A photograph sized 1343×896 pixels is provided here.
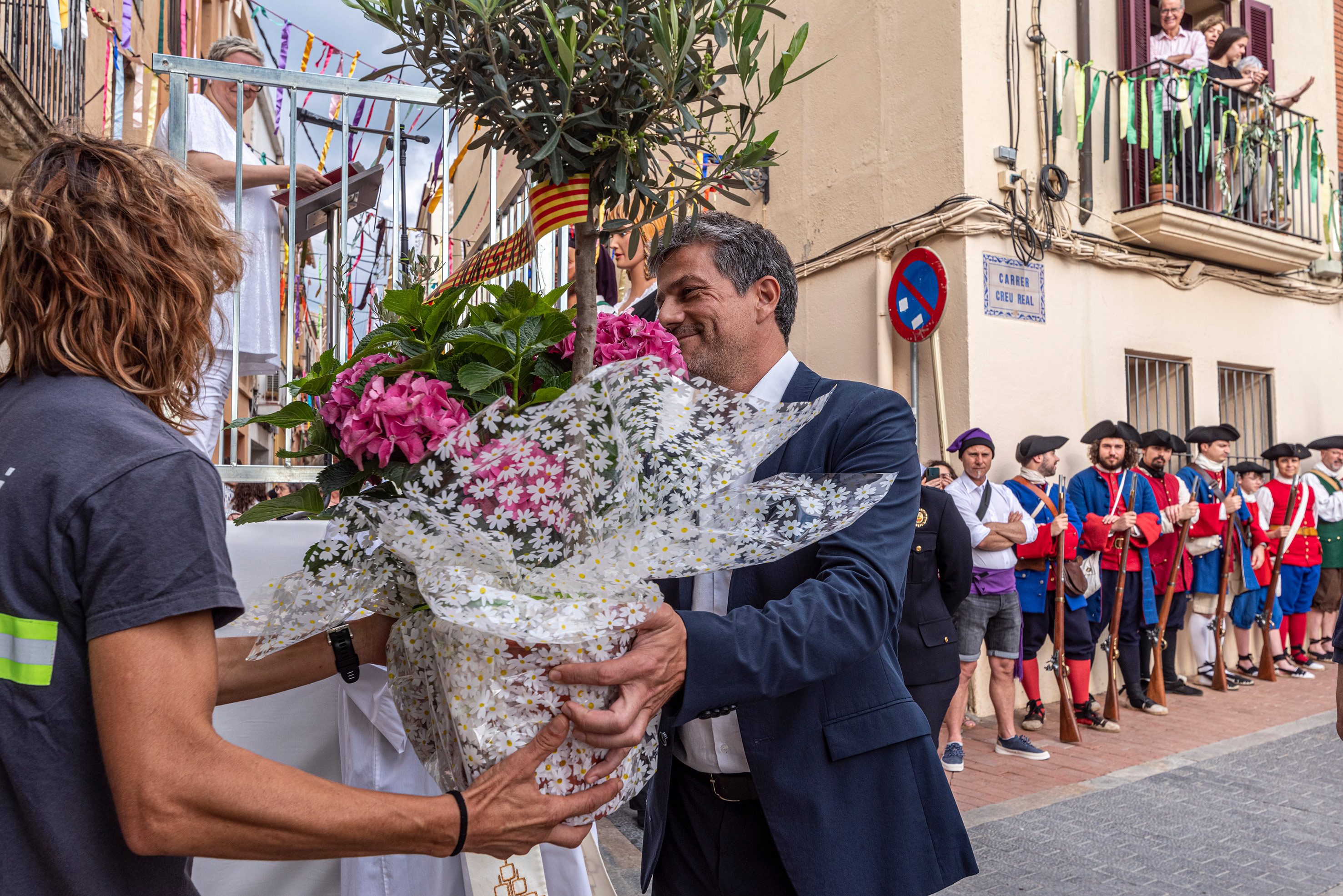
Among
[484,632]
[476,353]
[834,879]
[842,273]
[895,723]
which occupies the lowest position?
[834,879]

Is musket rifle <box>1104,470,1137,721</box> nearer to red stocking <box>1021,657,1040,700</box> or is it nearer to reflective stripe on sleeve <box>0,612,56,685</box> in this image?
red stocking <box>1021,657,1040,700</box>

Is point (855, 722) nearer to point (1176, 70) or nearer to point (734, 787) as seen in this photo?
point (734, 787)

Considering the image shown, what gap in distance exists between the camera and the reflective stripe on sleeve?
3.56 ft

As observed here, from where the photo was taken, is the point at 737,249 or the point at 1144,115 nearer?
the point at 737,249

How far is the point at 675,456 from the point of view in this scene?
4.16ft

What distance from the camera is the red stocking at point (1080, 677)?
7.23 metres

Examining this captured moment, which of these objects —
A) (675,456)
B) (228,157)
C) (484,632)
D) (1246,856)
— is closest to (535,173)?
(675,456)

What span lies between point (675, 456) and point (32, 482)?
0.74 meters

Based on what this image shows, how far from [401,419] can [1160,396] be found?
9.25 metres

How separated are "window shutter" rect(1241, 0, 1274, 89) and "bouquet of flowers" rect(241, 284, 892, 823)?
448 inches

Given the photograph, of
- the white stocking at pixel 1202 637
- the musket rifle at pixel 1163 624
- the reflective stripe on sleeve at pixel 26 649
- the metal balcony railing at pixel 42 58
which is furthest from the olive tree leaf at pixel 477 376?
the white stocking at pixel 1202 637

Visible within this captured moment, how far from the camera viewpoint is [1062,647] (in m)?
6.80

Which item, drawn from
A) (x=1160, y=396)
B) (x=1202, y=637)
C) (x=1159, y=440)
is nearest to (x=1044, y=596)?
(x=1159, y=440)

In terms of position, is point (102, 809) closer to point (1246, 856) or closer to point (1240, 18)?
point (1246, 856)
